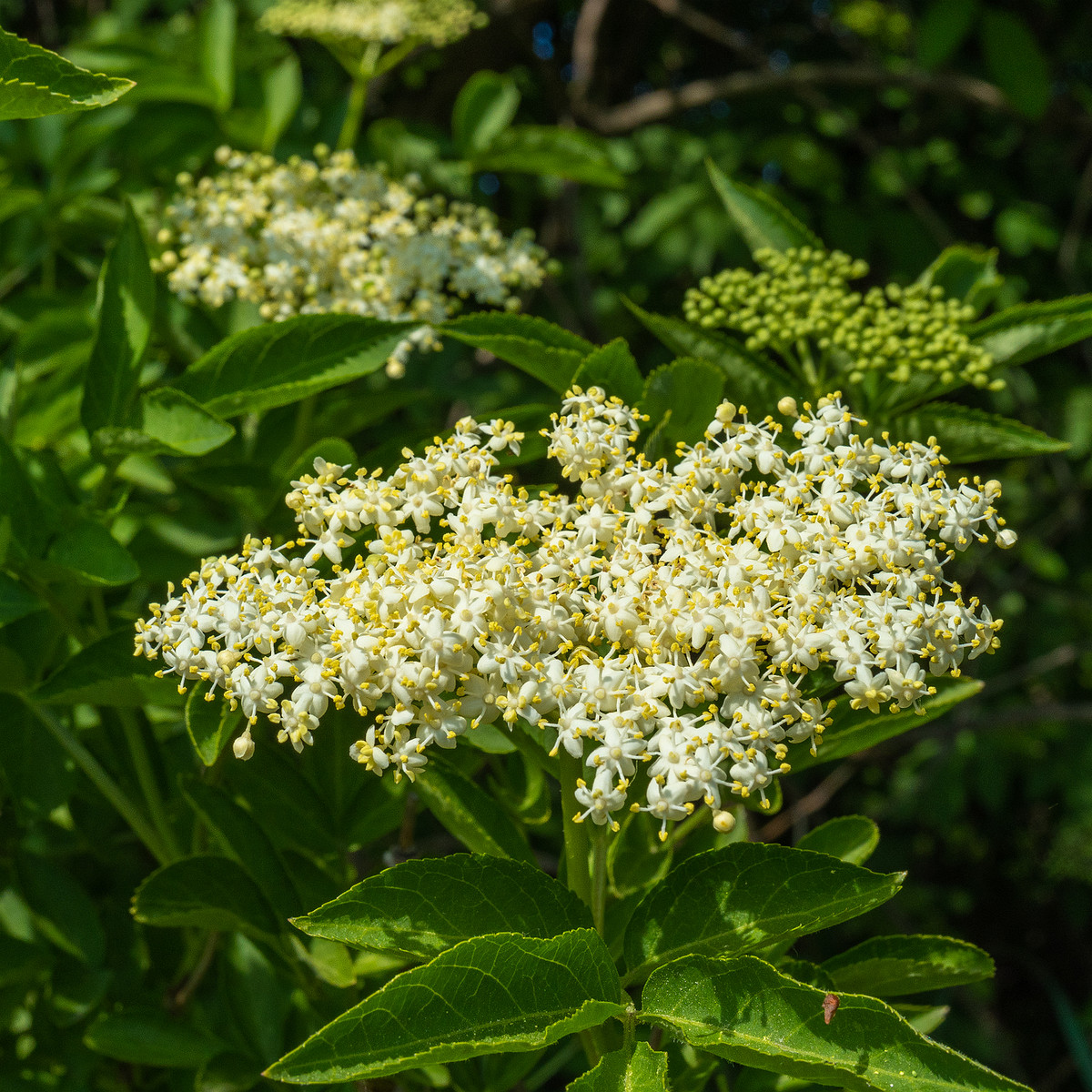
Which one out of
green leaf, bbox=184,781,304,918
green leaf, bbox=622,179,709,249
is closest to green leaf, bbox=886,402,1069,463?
green leaf, bbox=184,781,304,918

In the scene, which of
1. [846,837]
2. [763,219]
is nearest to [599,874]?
[846,837]

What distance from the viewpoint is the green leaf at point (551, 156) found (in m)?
2.79

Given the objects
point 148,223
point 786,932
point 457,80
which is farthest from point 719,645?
point 457,80

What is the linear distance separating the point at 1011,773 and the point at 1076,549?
95cm

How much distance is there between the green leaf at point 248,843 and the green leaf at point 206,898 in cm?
3

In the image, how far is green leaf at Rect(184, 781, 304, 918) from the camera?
1.62 m

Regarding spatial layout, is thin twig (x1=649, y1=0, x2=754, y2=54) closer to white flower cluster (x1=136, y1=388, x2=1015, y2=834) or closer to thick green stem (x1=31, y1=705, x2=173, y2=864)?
white flower cluster (x1=136, y1=388, x2=1015, y2=834)

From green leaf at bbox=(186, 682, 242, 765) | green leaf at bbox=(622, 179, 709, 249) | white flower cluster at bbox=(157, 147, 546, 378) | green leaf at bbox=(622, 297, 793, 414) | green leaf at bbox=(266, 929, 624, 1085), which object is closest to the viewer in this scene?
green leaf at bbox=(266, 929, 624, 1085)

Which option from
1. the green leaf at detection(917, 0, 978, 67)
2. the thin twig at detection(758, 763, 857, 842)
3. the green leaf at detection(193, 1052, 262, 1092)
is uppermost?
the green leaf at detection(917, 0, 978, 67)

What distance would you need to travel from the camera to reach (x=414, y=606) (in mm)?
1349

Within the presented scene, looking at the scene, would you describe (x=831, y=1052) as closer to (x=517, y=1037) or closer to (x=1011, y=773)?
(x=517, y=1037)

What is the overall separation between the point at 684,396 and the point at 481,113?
162 cm

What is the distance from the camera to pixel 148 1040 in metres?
1.77

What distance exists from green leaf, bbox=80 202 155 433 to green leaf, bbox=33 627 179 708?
416mm
